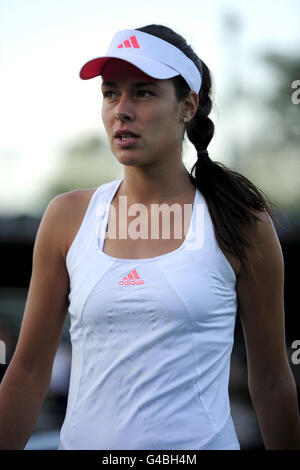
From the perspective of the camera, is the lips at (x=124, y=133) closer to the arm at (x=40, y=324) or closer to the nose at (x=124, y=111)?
the nose at (x=124, y=111)

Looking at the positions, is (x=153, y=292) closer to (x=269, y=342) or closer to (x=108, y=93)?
(x=269, y=342)

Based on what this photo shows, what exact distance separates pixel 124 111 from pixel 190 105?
373 mm

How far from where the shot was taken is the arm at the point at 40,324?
2.45 meters

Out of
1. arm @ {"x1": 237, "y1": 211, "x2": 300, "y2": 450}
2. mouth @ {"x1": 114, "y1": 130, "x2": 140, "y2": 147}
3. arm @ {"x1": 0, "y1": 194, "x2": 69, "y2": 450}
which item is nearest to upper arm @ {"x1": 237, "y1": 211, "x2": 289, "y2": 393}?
arm @ {"x1": 237, "y1": 211, "x2": 300, "y2": 450}

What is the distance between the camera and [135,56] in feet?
7.69

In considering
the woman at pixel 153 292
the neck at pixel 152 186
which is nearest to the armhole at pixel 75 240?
the woman at pixel 153 292

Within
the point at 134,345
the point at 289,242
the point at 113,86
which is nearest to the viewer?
the point at 134,345

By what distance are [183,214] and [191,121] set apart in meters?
0.47

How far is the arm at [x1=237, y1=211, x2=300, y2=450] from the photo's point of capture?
2.47 meters

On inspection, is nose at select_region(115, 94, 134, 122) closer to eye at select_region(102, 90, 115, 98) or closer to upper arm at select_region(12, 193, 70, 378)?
eye at select_region(102, 90, 115, 98)

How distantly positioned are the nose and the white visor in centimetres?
12

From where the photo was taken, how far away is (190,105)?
8.48ft
